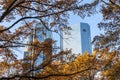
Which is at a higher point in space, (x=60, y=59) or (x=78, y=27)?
(x=78, y=27)

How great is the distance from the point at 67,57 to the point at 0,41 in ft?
21.1

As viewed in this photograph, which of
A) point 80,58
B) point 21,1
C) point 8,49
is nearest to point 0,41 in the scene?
point 8,49

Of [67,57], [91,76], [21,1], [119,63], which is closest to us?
[21,1]

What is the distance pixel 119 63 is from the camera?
17984mm

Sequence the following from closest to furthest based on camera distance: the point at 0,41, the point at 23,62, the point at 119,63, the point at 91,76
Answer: the point at 0,41 < the point at 23,62 < the point at 119,63 < the point at 91,76

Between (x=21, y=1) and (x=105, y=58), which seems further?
(x=105, y=58)

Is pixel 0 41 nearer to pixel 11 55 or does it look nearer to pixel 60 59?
pixel 11 55

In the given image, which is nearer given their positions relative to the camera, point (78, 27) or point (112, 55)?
point (112, 55)

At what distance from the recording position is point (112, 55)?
1898cm

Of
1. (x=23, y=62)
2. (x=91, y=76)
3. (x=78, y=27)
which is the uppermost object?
(x=78, y=27)

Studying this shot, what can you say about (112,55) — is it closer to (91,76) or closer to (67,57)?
(91,76)

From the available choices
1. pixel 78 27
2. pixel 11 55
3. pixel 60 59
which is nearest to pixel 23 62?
pixel 60 59

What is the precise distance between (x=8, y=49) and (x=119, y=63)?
9.55 meters

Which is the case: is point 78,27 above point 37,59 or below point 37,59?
above
